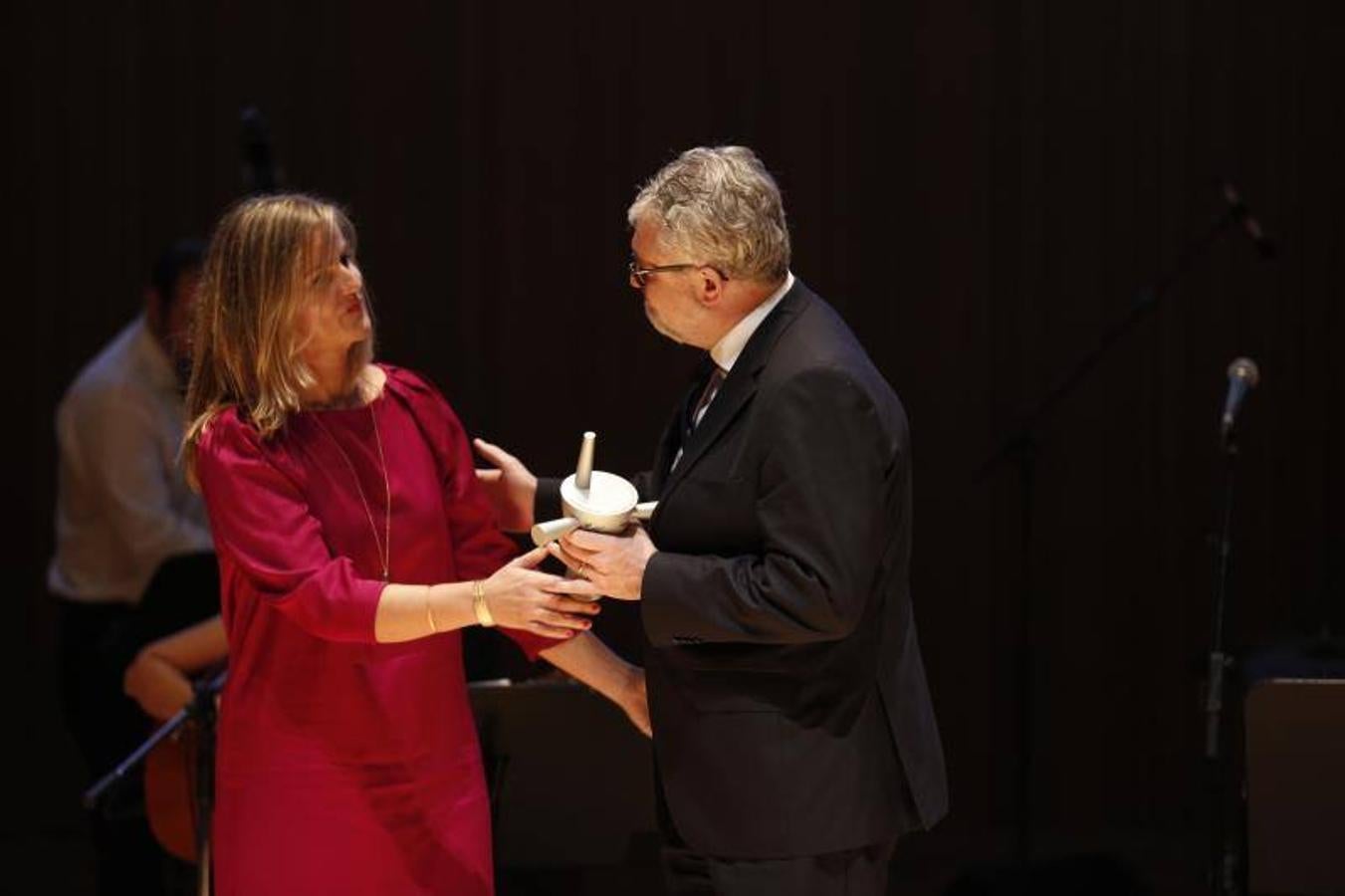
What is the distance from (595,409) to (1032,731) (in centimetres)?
152

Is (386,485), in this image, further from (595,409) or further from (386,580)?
(595,409)

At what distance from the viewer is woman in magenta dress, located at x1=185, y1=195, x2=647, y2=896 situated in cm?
273

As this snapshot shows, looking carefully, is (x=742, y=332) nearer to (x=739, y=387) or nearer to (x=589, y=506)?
(x=739, y=387)

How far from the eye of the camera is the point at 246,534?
2.75 metres

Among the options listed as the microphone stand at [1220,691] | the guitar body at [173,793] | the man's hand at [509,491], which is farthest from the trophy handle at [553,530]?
the microphone stand at [1220,691]

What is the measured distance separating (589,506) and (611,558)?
0.25 ft

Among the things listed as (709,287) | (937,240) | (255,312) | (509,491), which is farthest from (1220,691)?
(255,312)

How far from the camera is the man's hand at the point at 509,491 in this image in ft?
10.7

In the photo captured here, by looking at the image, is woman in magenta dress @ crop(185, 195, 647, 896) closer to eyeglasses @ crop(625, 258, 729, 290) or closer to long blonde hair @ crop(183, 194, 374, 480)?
long blonde hair @ crop(183, 194, 374, 480)

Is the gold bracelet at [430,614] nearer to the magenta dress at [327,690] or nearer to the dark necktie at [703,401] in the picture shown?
the magenta dress at [327,690]

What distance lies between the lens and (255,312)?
284 cm

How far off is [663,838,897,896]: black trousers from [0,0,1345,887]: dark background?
2.72 m

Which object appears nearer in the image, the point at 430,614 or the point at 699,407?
the point at 430,614

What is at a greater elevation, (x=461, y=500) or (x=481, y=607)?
(x=461, y=500)
